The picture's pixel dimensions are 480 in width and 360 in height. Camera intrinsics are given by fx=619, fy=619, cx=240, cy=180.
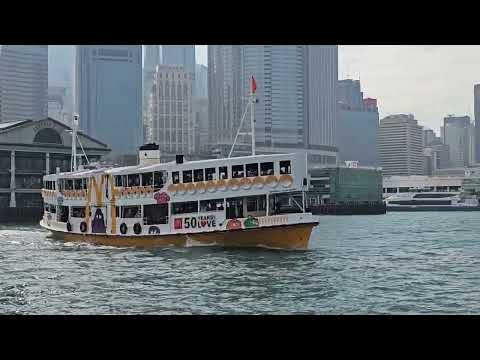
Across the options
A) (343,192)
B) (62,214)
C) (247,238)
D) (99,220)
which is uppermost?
(343,192)

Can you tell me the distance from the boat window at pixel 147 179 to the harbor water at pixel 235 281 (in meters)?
4.05

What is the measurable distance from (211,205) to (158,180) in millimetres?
3931

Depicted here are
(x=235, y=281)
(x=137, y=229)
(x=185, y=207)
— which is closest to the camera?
(x=235, y=281)

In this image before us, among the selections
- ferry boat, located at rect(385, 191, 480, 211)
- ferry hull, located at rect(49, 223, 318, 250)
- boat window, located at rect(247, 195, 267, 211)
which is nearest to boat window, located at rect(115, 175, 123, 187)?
ferry hull, located at rect(49, 223, 318, 250)

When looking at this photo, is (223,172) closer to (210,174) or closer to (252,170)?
(210,174)

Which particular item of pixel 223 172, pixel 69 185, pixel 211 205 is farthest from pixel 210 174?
pixel 69 185

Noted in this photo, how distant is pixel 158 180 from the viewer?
1446 inches

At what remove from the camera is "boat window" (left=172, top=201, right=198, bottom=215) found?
117ft

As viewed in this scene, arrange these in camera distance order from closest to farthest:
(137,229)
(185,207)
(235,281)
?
1. (235,281)
2. (185,207)
3. (137,229)

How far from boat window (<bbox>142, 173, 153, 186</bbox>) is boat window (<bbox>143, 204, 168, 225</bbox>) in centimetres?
134

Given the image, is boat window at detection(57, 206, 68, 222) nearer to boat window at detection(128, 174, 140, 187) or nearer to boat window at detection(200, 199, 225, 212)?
boat window at detection(128, 174, 140, 187)

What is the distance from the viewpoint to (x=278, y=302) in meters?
19.3
